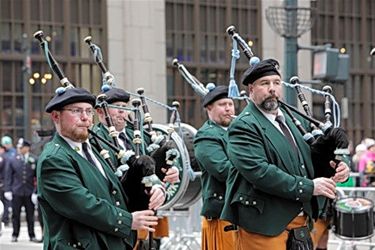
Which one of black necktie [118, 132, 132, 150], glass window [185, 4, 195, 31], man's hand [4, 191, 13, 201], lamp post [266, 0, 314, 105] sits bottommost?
man's hand [4, 191, 13, 201]

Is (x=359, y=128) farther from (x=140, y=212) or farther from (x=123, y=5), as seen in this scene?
(x=140, y=212)

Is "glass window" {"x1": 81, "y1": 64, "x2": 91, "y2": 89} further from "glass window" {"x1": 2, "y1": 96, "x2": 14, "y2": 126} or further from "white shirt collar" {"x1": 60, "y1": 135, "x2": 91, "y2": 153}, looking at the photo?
"white shirt collar" {"x1": 60, "y1": 135, "x2": 91, "y2": 153}

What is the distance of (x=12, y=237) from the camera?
16062 millimetres

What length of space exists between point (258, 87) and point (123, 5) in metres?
18.4

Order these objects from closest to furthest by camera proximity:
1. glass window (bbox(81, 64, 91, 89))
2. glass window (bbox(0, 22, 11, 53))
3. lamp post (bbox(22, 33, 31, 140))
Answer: lamp post (bbox(22, 33, 31, 140)) < glass window (bbox(0, 22, 11, 53)) < glass window (bbox(81, 64, 91, 89))

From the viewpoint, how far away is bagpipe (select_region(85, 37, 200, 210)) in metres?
6.59

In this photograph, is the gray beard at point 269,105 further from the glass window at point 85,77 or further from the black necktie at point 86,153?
the glass window at point 85,77

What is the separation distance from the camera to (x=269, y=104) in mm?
6605

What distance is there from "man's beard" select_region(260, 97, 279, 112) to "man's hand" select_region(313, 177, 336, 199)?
58 cm

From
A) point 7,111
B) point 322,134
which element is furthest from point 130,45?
point 322,134

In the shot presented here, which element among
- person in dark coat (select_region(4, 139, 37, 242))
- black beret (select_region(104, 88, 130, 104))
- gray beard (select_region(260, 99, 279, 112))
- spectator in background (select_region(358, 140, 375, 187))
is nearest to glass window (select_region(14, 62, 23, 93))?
person in dark coat (select_region(4, 139, 37, 242))

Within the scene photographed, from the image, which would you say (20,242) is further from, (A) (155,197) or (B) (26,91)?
(A) (155,197)

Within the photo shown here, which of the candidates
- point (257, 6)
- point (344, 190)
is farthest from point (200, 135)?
point (257, 6)

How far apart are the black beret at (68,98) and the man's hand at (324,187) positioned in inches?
62.4
